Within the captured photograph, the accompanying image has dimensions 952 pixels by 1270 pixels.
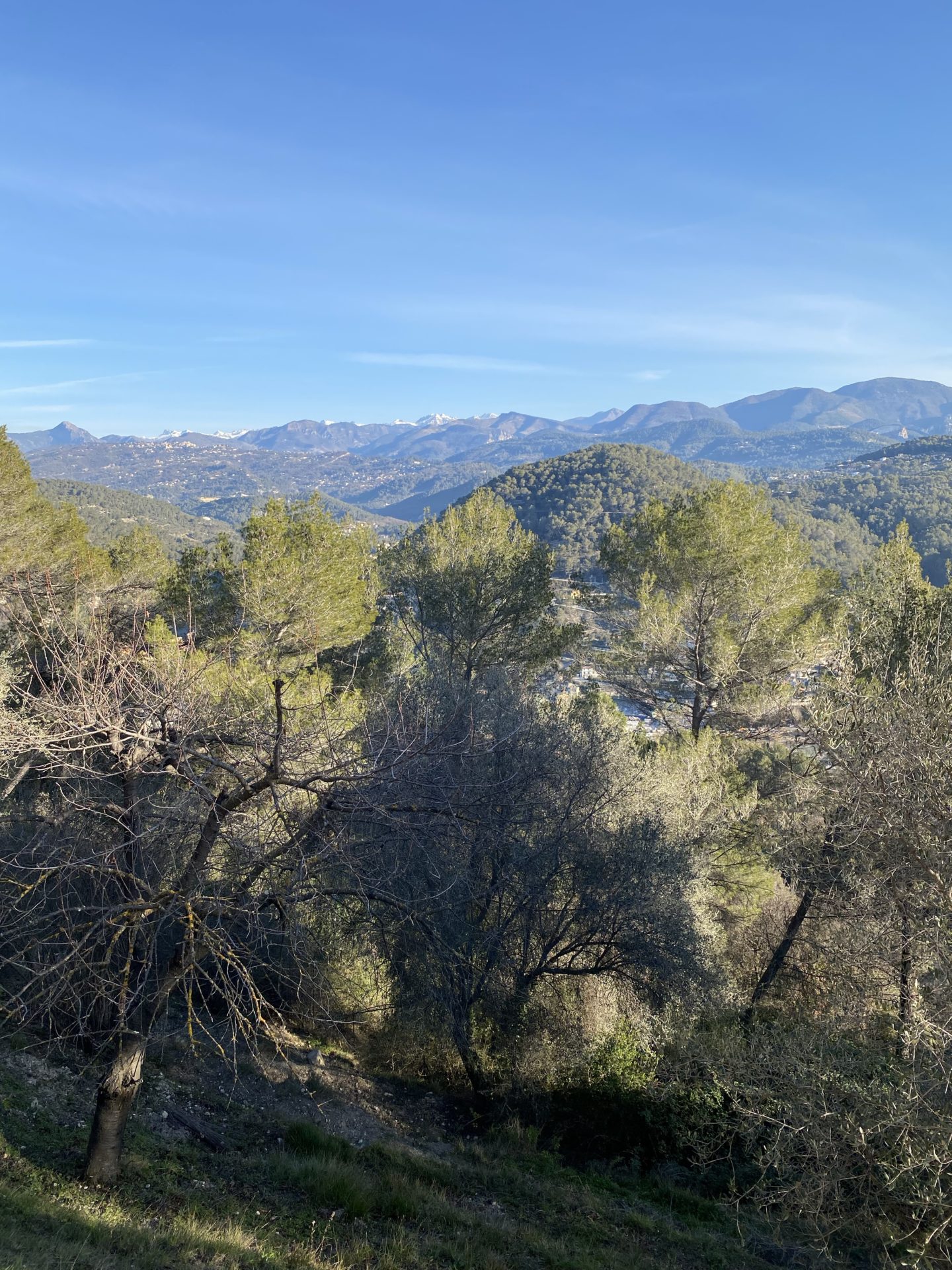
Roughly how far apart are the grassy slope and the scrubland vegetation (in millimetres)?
52

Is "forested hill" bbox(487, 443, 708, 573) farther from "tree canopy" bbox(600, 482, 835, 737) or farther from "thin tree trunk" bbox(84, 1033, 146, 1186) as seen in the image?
"thin tree trunk" bbox(84, 1033, 146, 1186)

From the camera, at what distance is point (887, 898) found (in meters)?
7.98

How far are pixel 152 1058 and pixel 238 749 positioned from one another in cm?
485

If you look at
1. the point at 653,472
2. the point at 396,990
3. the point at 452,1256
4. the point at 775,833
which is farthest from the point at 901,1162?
the point at 653,472

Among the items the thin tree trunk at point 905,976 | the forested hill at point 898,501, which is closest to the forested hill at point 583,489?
the forested hill at point 898,501

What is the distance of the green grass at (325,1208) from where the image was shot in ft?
17.5

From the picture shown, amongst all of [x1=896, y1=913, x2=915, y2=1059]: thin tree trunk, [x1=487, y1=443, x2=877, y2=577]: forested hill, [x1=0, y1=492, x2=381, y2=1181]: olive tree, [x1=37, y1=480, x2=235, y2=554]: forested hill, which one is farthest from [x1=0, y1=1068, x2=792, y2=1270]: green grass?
[x1=37, y1=480, x2=235, y2=554]: forested hill

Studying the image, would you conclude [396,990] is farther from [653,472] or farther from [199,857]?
[653,472]

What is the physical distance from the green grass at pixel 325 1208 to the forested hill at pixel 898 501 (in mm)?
35465

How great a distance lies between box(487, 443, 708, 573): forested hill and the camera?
6525cm

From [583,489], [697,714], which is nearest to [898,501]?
[583,489]

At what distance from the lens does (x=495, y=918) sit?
10.6 meters

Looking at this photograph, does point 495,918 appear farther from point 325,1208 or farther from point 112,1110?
point 112,1110

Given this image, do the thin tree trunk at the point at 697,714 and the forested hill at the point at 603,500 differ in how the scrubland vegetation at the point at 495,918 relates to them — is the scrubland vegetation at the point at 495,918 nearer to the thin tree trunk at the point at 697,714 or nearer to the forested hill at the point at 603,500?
the thin tree trunk at the point at 697,714
